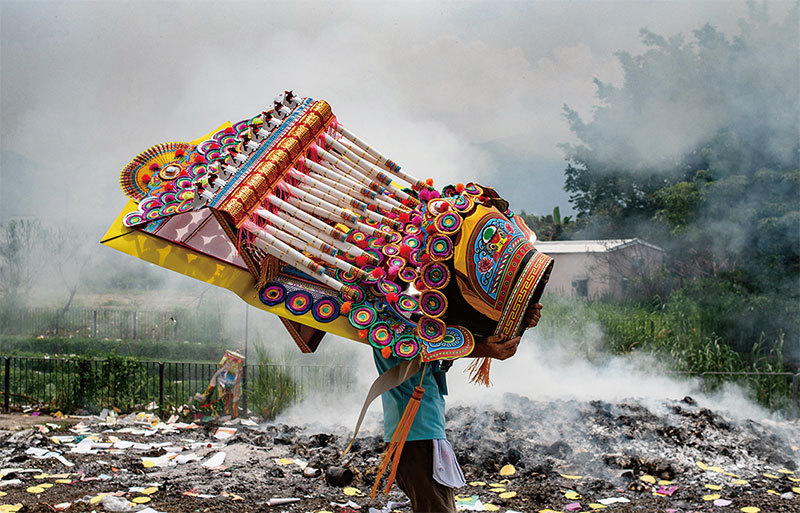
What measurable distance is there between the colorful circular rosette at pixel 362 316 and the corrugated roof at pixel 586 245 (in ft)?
45.7

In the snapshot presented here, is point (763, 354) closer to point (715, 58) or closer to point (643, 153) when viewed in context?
point (643, 153)

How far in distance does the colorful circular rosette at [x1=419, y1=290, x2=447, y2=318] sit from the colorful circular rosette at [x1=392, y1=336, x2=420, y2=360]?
0.46ft

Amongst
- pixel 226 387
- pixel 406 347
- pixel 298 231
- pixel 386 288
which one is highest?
pixel 298 231

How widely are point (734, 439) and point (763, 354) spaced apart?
704 cm

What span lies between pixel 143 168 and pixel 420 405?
1.74 metres

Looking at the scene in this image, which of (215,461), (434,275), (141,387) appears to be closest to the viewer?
(434,275)

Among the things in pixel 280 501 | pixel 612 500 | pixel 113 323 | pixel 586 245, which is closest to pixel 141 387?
pixel 113 323

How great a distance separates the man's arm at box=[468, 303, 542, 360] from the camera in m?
2.98

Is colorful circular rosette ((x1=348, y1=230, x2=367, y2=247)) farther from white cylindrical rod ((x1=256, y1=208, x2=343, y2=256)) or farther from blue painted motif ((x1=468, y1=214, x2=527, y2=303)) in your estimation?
blue painted motif ((x1=468, y1=214, x2=527, y2=303))

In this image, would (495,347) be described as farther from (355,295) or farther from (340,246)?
(340,246)

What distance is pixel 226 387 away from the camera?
9312 mm

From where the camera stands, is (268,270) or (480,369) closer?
(268,270)

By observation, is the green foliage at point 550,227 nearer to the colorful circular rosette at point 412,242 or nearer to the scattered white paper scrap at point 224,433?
the scattered white paper scrap at point 224,433

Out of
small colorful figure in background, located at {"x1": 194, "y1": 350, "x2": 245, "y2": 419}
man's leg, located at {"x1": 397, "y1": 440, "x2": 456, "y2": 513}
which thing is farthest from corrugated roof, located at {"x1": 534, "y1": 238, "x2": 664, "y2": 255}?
man's leg, located at {"x1": 397, "y1": 440, "x2": 456, "y2": 513}
